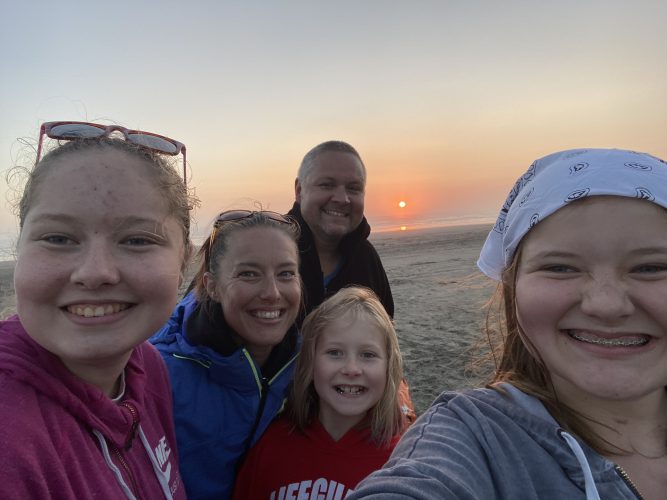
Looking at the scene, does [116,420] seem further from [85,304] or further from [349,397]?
[349,397]

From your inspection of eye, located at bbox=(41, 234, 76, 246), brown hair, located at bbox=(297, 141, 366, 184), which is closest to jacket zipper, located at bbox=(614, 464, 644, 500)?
eye, located at bbox=(41, 234, 76, 246)

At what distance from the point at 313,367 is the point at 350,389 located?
11.9 inches

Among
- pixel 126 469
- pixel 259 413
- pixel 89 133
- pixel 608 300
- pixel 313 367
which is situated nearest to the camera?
pixel 608 300

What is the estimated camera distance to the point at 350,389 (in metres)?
2.73

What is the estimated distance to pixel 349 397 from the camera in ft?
8.74

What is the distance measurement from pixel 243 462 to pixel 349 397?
80 cm

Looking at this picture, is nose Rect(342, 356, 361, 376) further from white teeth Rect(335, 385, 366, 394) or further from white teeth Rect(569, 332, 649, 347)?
white teeth Rect(569, 332, 649, 347)

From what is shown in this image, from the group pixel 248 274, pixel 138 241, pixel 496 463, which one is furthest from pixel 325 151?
pixel 496 463

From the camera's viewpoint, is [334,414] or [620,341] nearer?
[620,341]

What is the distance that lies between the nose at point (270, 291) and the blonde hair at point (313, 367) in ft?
1.51

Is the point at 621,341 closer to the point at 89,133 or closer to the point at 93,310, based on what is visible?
the point at 93,310

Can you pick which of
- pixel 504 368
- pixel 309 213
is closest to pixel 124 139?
pixel 504 368

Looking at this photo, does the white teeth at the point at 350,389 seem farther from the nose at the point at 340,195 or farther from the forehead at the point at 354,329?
the nose at the point at 340,195

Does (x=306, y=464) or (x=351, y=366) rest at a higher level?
(x=351, y=366)
